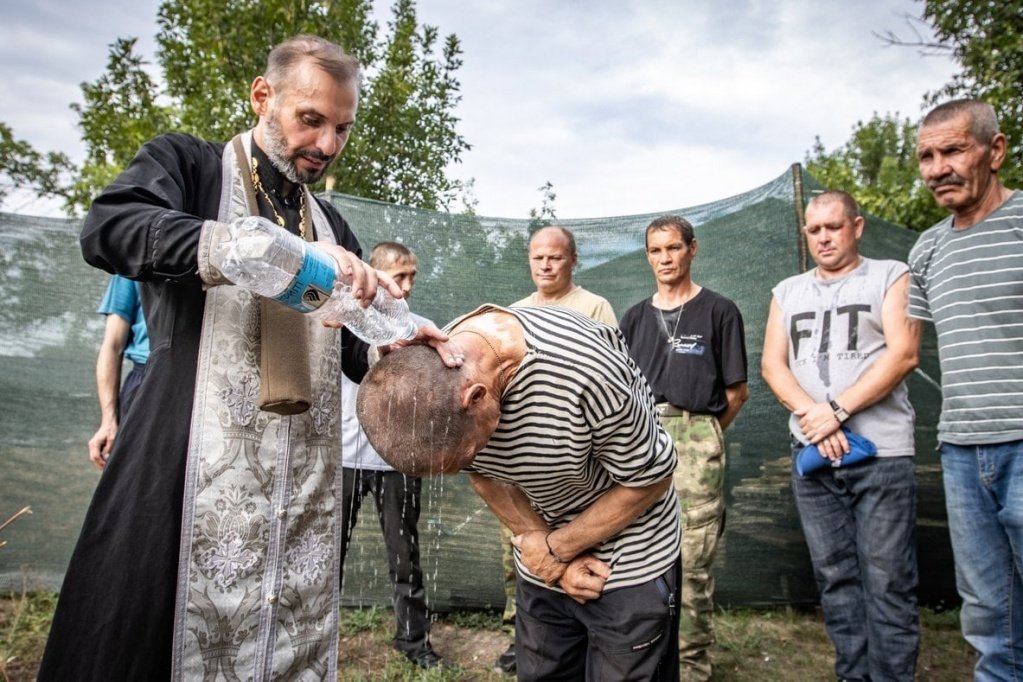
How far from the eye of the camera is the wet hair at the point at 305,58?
1.84 meters

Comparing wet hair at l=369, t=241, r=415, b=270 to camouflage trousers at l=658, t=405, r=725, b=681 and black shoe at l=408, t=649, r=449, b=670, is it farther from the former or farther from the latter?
black shoe at l=408, t=649, r=449, b=670

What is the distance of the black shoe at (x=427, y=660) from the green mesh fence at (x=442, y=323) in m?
0.59

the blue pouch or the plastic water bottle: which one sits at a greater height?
the plastic water bottle

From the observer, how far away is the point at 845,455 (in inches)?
119

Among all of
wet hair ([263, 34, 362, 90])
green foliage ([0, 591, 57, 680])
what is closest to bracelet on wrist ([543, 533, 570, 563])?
wet hair ([263, 34, 362, 90])

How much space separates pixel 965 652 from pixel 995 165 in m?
2.69

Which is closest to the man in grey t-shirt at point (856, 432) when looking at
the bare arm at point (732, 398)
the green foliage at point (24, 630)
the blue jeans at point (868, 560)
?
the blue jeans at point (868, 560)

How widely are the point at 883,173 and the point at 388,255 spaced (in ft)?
55.9

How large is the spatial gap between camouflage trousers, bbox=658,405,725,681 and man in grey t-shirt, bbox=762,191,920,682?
38 centimetres

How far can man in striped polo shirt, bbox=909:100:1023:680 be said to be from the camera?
248 centimetres

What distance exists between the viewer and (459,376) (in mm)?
1419

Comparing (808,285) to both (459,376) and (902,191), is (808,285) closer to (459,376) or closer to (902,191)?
(459,376)

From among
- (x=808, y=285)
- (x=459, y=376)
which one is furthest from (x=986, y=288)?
(x=459, y=376)

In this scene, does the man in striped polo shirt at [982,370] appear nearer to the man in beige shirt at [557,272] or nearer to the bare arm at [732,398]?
the bare arm at [732,398]
